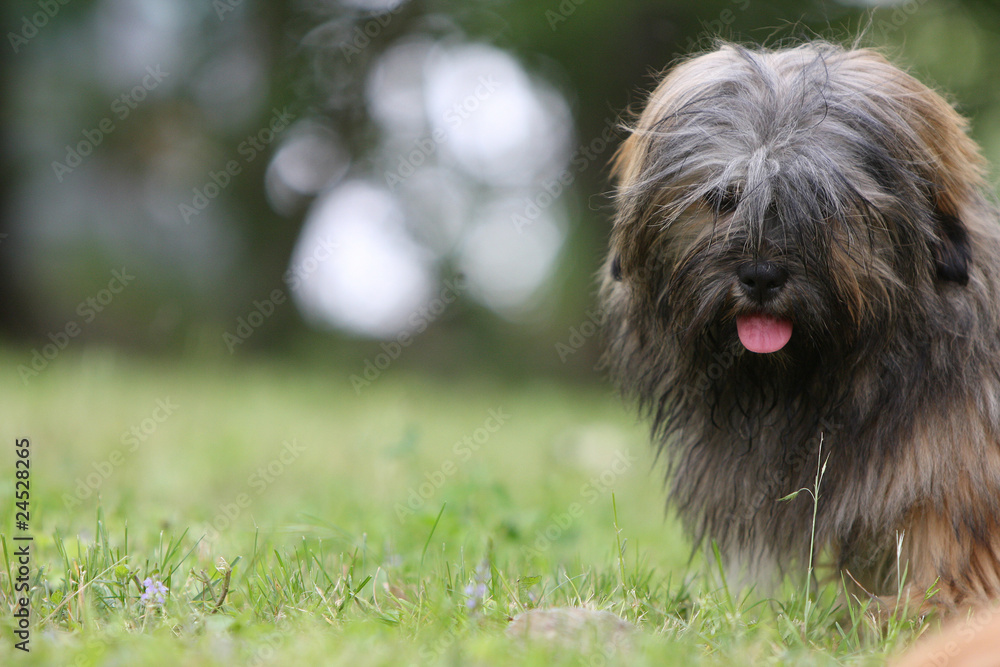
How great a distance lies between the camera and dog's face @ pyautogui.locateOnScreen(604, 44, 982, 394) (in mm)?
2455

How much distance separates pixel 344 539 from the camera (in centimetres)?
325

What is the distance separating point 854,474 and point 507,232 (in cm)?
1029

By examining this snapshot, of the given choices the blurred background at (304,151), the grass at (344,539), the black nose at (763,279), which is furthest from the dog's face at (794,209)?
the blurred background at (304,151)

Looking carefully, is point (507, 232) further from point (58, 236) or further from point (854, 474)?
point (854, 474)

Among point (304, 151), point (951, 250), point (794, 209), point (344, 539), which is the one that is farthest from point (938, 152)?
point (304, 151)

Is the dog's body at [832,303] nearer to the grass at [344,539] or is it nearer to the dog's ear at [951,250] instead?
the dog's ear at [951,250]

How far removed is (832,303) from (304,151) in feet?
34.9

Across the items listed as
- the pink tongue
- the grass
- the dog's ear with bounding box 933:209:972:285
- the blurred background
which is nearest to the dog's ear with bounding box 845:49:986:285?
the dog's ear with bounding box 933:209:972:285

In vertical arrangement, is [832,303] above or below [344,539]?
above

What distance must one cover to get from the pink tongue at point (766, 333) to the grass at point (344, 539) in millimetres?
654

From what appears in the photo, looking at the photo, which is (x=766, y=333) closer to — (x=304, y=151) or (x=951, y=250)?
(x=951, y=250)

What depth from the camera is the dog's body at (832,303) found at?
2.48 m

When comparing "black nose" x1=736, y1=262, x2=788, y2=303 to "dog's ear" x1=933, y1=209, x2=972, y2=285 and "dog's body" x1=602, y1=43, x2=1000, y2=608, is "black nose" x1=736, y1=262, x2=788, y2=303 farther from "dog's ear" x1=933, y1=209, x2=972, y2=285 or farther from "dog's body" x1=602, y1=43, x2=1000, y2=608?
"dog's ear" x1=933, y1=209, x2=972, y2=285

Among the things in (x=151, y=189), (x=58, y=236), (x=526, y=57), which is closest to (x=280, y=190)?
(x=151, y=189)
